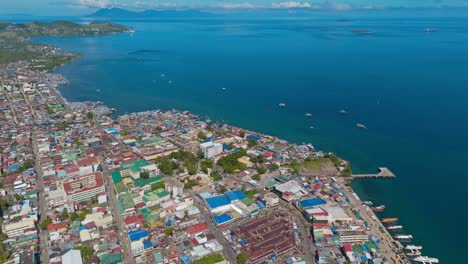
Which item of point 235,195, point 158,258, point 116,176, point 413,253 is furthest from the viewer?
point 116,176

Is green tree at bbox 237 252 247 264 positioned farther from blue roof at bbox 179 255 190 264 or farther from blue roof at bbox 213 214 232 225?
blue roof at bbox 213 214 232 225

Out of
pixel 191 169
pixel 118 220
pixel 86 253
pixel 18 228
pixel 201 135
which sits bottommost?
pixel 118 220

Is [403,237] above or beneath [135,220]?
above

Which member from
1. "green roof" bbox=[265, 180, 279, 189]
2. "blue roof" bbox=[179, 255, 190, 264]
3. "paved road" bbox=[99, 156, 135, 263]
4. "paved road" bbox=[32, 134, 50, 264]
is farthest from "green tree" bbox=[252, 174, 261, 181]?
"paved road" bbox=[32, 134, 50, 264]

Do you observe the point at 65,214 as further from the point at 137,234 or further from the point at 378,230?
the point at 378,230

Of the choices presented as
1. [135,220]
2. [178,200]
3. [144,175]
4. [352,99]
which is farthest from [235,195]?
[352,99]

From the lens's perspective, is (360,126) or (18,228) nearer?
(18,228)

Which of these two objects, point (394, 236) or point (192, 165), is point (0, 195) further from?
point (394, 236)

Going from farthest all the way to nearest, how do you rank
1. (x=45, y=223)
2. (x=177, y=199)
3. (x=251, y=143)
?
(x=251, y=143) < (x=177, y=199) < (x=45, y=223)
